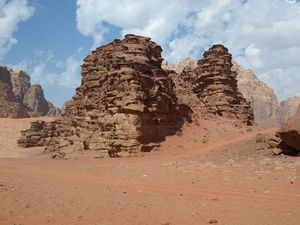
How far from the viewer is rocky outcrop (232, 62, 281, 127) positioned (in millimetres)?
73750

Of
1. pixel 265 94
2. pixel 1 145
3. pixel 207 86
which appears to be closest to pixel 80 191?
pixel 207 86

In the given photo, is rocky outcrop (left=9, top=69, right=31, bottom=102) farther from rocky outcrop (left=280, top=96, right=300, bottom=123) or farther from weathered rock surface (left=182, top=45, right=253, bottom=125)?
rocky outcrop (left=280, top=96, right=300, bottom=123)

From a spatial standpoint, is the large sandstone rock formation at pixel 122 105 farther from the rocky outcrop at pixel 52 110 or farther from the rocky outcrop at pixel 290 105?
the rocky outcrop at pixel 290 105

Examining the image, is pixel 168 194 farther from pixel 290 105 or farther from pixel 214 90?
pixel 290 105

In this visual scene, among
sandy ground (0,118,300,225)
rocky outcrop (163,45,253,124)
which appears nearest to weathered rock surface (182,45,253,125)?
rocky outcrop (163,45,253,124)

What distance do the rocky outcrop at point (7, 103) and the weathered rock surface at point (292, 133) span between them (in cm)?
5799

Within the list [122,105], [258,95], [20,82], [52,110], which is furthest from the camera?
[52,110]

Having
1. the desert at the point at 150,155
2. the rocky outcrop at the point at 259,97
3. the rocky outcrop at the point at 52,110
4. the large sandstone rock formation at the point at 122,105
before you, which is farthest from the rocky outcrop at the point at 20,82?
the large sandstone rock formation at the point at 122,105

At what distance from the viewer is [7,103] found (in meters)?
68.2

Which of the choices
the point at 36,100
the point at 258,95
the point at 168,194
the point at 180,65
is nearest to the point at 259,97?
the point at 258,95

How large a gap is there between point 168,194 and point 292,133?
8.28 m

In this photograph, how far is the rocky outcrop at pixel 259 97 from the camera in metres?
73.8

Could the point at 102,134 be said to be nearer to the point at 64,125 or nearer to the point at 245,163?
the point at 64,125

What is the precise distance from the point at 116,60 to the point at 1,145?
878 inches
